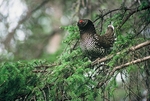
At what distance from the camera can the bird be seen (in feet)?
17.9

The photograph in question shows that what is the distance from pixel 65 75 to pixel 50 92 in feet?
0.99

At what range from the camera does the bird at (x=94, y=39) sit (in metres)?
5.45

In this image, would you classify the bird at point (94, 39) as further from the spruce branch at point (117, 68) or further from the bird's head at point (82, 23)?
the spruce branch at point (117, 68)

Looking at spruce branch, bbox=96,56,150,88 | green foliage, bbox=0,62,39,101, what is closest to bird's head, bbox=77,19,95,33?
spruce branch, bbox=96,56,150,88

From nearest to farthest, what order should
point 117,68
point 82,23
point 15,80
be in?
point 15,80
point 117,68
point 82,23

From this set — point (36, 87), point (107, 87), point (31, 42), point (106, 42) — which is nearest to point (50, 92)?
point (36, 87)

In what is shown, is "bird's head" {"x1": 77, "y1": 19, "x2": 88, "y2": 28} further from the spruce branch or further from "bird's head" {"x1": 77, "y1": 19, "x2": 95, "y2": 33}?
the spruce branch

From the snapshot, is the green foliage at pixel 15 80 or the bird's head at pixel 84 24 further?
the bird's head at pixel 84 24

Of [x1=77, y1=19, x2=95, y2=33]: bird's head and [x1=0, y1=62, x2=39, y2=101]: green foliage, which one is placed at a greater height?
[x1=77, y1=19, x2=95, y2=33]: bird's head

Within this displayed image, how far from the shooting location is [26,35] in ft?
35.7

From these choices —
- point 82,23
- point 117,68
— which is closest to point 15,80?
point 117,68

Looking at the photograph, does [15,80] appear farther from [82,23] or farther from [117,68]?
[82,23]

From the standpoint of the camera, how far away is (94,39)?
18.2 feet

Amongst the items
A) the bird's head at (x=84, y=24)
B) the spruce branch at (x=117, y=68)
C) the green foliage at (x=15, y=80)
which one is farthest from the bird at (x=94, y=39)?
the green foliage at (x=15, y=80)
